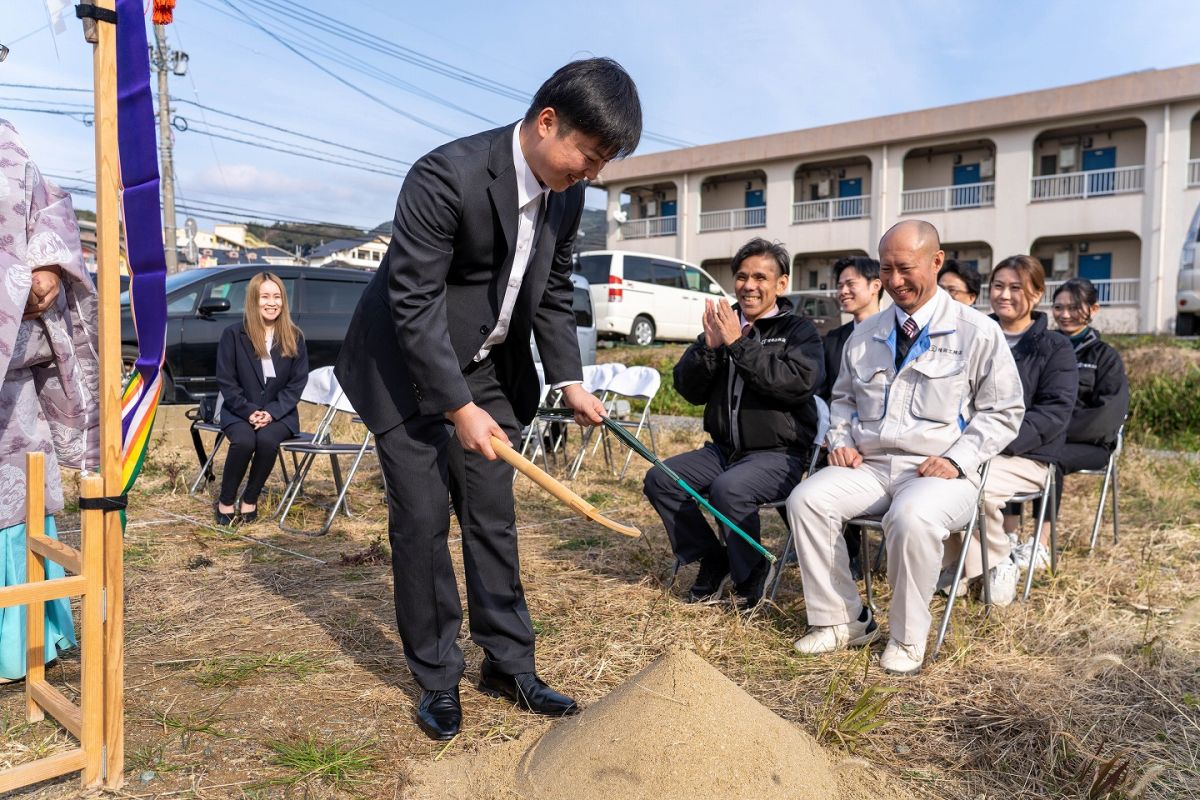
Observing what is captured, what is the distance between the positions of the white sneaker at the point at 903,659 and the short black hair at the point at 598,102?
1936 millimetres

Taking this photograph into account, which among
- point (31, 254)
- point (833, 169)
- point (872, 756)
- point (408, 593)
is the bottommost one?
point (872, 756)

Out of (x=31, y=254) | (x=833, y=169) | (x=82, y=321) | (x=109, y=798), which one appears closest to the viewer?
(x=109, y=798)

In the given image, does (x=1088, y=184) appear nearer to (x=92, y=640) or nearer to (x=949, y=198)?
(x=949, y=198)

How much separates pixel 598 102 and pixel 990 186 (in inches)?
884

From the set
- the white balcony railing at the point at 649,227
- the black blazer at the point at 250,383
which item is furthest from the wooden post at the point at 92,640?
the white balcony railing at the point at 649,227

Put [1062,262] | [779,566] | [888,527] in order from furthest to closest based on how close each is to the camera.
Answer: [1062,262], [779,566], [888,527]

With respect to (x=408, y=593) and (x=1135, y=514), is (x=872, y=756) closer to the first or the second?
(x=408, y=593)

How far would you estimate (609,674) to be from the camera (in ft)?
9.68

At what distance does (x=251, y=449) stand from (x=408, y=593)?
325cm

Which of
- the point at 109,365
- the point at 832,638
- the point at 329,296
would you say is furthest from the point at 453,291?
the point at 329,296

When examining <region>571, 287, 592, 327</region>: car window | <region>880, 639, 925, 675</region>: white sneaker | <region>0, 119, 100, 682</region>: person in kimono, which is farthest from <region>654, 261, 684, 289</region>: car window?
<region>0, 119, 100, 682</region>: person in kimono

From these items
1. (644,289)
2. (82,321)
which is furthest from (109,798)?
(644,289)

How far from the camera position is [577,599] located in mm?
3834

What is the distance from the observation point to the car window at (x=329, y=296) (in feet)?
29.3
